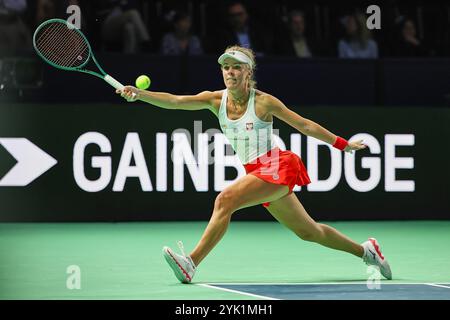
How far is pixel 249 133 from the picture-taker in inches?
327

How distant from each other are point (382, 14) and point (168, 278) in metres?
8.14

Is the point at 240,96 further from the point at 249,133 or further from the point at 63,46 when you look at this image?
the point at 63,46

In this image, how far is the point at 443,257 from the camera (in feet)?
33.1

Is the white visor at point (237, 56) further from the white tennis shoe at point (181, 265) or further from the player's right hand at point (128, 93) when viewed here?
the white tennis shoe at point (181, 265)

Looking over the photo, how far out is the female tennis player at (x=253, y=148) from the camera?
320 inches

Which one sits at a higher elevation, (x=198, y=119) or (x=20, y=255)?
(x=198, y=119)

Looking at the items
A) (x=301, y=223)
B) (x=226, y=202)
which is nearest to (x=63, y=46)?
(x=226, y=202)

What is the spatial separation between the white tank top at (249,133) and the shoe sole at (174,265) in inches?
38.4

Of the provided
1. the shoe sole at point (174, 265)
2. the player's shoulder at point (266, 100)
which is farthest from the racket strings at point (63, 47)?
the shoe sole at point (174, 265)

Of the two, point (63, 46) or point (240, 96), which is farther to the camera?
point (63, 46)

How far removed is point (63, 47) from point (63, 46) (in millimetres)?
12

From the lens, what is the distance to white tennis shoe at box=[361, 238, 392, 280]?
848cm

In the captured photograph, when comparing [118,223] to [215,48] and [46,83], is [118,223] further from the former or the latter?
[215,48]
